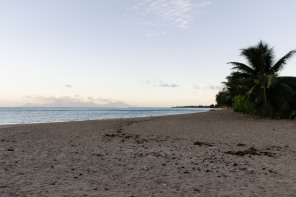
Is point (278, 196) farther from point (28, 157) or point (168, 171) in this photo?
point (28, 157)

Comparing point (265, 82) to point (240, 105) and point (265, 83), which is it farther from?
point (240, 105)

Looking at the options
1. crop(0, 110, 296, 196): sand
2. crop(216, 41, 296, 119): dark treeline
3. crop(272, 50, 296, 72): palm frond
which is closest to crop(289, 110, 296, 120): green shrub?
crop(216, 41, 296, 119): dark treeline

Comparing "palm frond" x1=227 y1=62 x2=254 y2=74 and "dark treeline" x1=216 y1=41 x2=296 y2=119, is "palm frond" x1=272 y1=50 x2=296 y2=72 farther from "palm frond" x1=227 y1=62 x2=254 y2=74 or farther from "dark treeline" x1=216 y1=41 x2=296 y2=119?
"palm frond" x1=227 y1=62 x2=254 y2=74

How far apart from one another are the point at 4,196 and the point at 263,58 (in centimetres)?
2356

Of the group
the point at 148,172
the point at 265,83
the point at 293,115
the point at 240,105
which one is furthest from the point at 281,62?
the point at 148,172

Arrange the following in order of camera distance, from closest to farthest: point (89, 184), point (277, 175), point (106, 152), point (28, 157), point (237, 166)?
point (89, 184) → point (277, 175) → point (237, 166) → point (28, 157) → point (106, 152)

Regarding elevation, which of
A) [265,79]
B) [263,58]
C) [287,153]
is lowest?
[287,153]

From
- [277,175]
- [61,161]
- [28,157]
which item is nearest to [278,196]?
[277,175]

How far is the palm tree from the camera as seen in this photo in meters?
22.1

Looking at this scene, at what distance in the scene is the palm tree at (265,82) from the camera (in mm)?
22141

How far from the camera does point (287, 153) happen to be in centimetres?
902

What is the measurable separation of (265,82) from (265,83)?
0.16m

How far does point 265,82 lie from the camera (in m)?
21.5

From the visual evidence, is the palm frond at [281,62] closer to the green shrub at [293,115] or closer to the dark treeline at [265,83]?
the dark treeline at [265,83]
